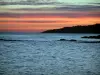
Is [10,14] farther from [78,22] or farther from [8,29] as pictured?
[78,22]

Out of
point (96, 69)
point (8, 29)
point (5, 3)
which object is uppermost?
point (5, 3)

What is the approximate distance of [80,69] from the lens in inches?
158

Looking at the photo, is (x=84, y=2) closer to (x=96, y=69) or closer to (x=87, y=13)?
(x=87, y=13)

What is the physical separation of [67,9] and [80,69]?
0.69 metres

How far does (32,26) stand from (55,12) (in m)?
0.30

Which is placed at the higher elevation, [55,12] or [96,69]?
[55,12]

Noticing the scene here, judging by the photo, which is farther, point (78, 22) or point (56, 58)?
point (56, 58)

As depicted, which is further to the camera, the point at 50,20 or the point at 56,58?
the point at 56,58

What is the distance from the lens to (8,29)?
3.80m

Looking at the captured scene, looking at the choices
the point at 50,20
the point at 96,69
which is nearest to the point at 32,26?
the point at 50,20

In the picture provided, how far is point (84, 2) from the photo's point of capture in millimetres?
3781

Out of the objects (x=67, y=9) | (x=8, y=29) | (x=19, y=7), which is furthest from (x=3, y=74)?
(x=67, y=9)

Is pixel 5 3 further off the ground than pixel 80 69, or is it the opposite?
pixel 5 3

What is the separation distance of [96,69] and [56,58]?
519 millimetres
